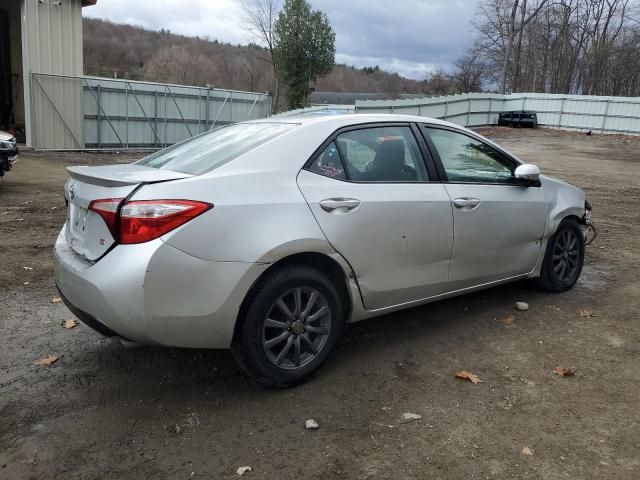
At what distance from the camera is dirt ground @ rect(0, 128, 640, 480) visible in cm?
265

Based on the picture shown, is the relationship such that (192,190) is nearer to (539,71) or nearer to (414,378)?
(414,378)

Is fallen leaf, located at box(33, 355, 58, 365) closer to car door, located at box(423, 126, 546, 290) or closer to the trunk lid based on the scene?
the trunk lid

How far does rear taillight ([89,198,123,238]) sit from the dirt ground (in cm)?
100

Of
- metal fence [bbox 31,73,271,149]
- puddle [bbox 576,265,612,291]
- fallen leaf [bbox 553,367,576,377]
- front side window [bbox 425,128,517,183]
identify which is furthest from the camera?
metal fence [bbox 31,73,271,149]

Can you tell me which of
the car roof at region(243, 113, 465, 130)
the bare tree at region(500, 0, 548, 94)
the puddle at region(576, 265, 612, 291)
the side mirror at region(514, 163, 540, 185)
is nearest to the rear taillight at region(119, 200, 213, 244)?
the car roof at region(243, 113, 465, 130)

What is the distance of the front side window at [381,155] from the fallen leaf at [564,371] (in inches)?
59.9

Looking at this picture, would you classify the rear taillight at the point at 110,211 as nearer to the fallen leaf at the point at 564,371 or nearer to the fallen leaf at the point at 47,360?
the fallen leaf at the point at 47,360

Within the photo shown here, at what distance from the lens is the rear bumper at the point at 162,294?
2.77 m

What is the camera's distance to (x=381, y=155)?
3.78m

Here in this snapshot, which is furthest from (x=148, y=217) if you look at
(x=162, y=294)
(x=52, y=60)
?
(x=52, y=60)

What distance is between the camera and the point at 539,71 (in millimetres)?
51469

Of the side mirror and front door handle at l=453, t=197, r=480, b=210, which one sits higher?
the side mirror

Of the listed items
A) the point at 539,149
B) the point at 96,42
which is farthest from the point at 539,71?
the point at 96,42

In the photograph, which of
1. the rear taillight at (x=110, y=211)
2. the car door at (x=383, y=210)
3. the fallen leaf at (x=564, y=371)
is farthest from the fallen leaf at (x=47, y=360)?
the fallen leaf at (x=564, y=371)
